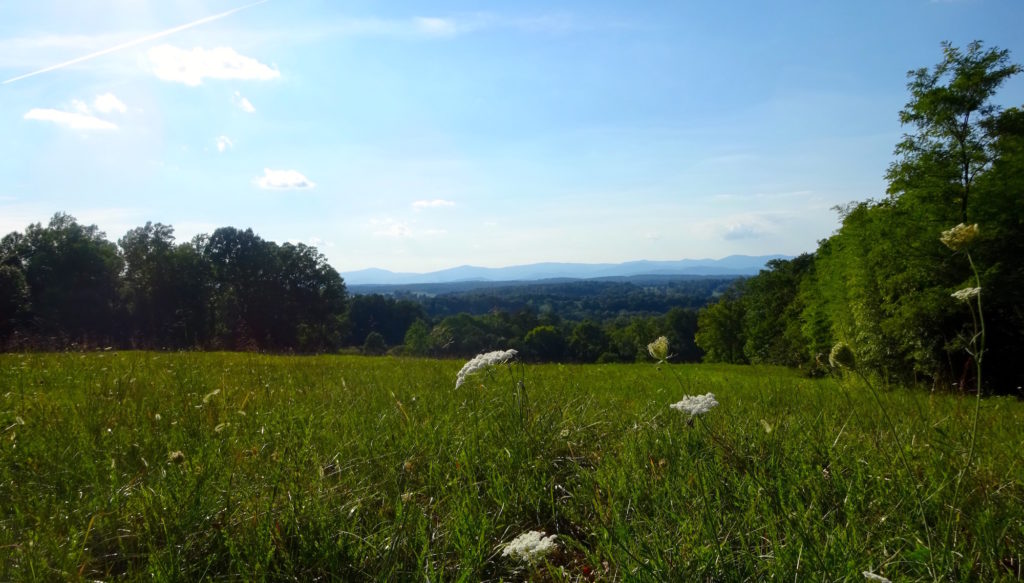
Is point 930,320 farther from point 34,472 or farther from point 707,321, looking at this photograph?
point 707,321

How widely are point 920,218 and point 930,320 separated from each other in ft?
9.56

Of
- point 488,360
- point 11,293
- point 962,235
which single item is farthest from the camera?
point 11,293

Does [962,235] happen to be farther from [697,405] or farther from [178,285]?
[178,285]

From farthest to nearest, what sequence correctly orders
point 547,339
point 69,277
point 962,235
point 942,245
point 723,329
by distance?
point 723,329 < point 547,339 < point 69,277 < point 942,245 < point 962,235

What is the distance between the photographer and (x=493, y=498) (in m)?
2.66

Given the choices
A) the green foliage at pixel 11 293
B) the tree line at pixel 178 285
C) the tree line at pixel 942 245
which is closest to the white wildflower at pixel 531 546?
the tree line at pixel 942 245

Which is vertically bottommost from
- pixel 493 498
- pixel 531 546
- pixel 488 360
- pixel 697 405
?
pixel 493 498

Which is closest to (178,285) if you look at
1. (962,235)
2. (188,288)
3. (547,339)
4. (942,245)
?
(188,288)

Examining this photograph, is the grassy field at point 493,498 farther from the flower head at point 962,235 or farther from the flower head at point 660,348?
the flower head at point 962,235

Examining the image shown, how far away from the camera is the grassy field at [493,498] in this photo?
1.91 meters

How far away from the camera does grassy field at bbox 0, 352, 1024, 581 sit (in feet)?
6.26

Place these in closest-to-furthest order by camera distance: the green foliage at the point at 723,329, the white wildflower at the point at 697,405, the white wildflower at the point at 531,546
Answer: the white wildflower at the point at 531,546, the white wildflower at the point at 697,405, the green foliage at the point at 723,329

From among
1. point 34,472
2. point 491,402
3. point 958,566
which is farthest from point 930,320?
point 34,472

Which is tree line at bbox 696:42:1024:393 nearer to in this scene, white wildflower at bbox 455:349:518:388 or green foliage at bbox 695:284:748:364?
white wildflower at bbox 455:349:518:388
